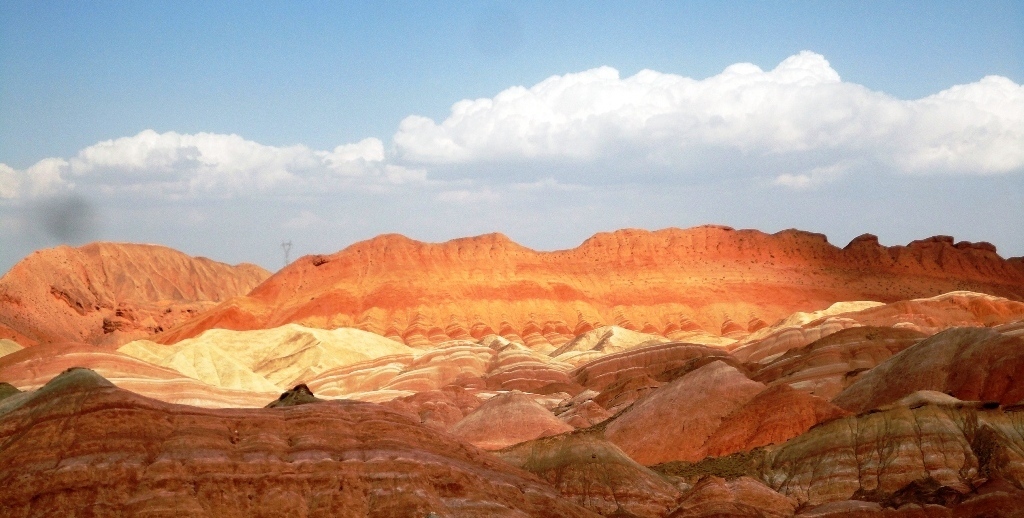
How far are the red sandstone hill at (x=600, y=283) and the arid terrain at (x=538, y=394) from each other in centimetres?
35

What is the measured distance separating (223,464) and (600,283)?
11083cm

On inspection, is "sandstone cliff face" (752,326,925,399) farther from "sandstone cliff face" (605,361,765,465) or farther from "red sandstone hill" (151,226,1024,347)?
"red sandstone hill" (151,226,1024,347)

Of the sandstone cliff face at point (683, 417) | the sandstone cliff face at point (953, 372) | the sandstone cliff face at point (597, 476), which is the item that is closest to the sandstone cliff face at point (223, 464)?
the sandstone cliff face at point (597, 476)

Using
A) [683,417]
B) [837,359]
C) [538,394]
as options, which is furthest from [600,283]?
[683,417]

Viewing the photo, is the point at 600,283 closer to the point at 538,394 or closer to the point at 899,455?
the point at 538,394

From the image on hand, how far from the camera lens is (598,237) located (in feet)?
480

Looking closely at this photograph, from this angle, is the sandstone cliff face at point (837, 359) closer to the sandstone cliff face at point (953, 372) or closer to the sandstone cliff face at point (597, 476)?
the sandstone cliff face at point (953, 372)

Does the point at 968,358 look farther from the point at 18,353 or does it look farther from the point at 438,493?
the point at 18,353

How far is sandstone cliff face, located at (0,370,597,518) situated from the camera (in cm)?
2588

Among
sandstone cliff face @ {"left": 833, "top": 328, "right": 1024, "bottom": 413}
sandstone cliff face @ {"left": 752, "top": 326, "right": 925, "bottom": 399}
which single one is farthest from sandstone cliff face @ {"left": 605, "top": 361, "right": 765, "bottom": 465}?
sandstone cliff face @ {"left": 752, "top": 326, "right": 925, "bottom": 399}

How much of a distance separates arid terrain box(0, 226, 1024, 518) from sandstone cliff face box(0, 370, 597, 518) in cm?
5

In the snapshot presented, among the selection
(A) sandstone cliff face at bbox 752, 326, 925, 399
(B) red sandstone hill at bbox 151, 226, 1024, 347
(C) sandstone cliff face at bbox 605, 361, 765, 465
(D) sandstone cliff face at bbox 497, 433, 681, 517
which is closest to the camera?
(D) sandstone cliff face at bbox 497, 433, 681, 517

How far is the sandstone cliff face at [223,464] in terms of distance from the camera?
2588cm

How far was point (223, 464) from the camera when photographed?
2708cm
